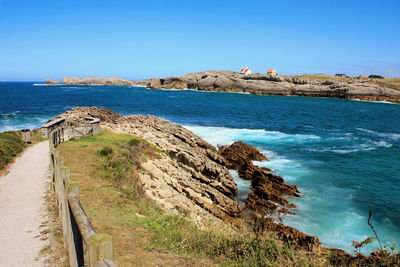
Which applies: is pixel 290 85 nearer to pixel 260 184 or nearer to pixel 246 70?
pixel 246 70

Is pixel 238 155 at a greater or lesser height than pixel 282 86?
lesser

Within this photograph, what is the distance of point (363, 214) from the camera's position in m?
16.2

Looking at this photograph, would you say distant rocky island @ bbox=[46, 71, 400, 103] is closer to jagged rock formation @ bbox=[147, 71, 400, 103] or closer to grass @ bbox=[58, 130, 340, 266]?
jagged rock formation @ bbox=[147, 71, 400, 103]

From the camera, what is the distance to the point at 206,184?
17.4 metres

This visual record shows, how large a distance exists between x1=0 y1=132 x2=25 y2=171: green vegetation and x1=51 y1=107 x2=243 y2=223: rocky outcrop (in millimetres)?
6684

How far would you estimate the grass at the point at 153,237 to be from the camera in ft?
20.0

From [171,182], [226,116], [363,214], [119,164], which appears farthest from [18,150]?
[226,116]

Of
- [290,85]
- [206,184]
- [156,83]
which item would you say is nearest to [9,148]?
[206,184]

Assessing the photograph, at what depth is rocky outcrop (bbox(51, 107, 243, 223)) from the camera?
514 inches

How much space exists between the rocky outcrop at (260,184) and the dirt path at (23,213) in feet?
30.5

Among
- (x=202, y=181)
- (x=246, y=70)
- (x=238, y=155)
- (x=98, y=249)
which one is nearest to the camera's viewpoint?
(x=98, y=249)

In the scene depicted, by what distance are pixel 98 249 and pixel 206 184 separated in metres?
14.9

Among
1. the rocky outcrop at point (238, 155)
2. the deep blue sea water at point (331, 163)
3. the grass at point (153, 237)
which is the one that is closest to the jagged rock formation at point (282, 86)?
the deep blue sea water at point (331, 163)

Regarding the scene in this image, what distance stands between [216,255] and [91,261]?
14.8 feet
